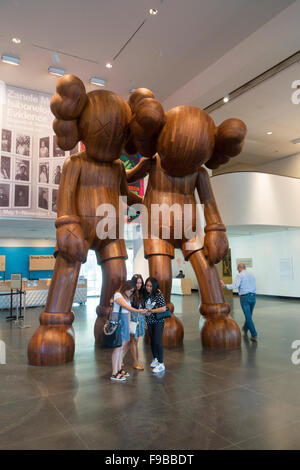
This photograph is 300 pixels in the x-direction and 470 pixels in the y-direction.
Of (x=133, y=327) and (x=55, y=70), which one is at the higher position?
(x=55, y=70)

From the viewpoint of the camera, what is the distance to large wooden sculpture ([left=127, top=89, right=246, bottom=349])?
327 cm

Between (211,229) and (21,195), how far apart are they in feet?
13.6

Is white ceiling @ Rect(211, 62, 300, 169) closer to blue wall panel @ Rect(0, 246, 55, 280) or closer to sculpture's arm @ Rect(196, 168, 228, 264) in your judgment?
sculpture's arm @ Rect(196, 168, 228, 264)

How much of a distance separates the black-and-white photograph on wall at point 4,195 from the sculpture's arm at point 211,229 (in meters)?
3.92

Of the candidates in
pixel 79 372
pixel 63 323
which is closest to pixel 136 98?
pixel 63 323

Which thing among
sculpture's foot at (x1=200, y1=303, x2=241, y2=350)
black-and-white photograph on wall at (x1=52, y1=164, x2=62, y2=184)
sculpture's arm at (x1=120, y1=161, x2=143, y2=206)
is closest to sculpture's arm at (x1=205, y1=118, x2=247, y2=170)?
sculpture's arm at (x1=120, y1=161, x2=143, y2=206)

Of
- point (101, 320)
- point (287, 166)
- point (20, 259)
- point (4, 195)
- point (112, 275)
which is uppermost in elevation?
point (287, 166)

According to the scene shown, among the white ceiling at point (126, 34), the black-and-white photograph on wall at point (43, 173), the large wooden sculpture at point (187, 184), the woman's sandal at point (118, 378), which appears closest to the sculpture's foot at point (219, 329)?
the large wooden sculpture at point (187, 184)

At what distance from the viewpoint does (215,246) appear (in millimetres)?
3545

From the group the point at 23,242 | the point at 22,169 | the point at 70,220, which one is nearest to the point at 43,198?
the point at 22,169

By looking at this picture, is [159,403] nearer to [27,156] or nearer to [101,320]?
[101,320]

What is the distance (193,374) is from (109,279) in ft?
4.20

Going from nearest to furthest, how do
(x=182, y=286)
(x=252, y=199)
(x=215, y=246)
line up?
(x=215, y=246) → (x=252, y=199) → (x=182, y=286)
